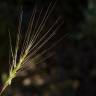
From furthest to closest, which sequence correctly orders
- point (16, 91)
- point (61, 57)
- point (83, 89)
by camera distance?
point (61, 57) < point (83, 89) < point (16, 91)

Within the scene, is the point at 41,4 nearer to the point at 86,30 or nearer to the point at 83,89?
the point at 86,30

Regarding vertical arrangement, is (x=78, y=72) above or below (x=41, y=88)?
above

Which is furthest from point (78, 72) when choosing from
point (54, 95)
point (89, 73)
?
point (54, 95)

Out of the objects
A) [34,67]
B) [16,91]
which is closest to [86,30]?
[34,67]

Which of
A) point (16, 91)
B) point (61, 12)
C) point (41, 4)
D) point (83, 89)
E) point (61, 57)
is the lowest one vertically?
point (16, 91)

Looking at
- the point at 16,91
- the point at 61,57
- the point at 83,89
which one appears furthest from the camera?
the point at 61,57

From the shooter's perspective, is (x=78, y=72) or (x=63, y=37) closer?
(x=78, y=72)
